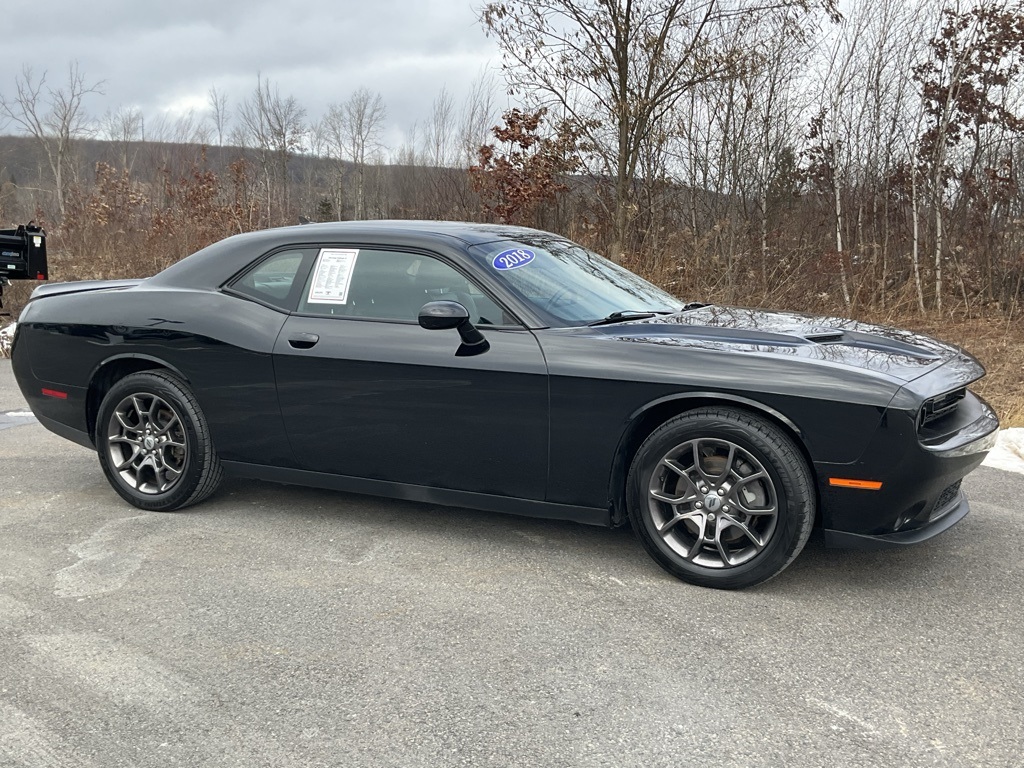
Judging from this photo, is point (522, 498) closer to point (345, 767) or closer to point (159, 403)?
point (345, 767)

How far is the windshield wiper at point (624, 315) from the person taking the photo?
3.92 m

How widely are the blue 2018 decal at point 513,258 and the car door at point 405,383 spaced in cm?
19

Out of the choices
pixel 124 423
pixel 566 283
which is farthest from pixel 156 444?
pixel 566 283

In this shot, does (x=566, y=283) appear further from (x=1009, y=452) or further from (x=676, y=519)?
(x=1009, y=452)

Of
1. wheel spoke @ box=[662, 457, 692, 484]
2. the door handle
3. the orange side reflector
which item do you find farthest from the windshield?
the orange side reflector

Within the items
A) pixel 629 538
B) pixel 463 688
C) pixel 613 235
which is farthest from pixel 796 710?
pixel 613 235

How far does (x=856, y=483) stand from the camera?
3254 millimetres

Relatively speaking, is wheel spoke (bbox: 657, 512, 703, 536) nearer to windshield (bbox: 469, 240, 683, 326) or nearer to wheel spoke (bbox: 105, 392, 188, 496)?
windshield (bbox: 469, 240, 683, 326)

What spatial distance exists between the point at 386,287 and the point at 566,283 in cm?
86

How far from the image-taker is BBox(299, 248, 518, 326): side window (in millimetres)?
3949

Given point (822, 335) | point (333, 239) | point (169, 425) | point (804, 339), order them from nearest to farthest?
point (804, 339) < point (822, 335) < point (333, 239) < point (169, 425)

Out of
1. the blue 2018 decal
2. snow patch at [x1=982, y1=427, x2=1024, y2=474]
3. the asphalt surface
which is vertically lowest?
the asphalt surface

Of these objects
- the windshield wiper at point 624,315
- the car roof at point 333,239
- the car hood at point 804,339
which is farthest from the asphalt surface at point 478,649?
the car roof at point 333,239

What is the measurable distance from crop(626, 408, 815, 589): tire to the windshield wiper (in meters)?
0.62
